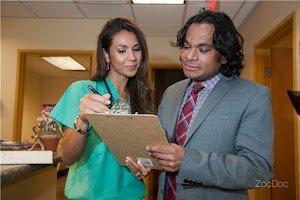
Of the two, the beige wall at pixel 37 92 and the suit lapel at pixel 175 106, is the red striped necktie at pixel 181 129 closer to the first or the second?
the suit lapel at pixel 175 106

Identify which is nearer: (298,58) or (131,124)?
(131,124)

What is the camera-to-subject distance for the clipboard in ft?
2.98

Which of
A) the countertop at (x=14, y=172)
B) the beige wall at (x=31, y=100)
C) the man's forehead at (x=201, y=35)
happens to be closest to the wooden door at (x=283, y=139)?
the man's forehead at (x=201, y=35)

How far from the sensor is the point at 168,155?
1006 millimetres

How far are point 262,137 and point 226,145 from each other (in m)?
0.13

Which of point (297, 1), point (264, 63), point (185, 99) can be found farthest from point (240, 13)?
point (185, 99)

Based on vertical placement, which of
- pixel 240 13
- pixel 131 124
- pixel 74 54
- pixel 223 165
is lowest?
pixel 223 165

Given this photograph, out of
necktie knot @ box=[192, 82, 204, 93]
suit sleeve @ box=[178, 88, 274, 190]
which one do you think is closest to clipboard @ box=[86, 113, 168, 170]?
suit sleeve @ box=[178, 88, 274, 190]

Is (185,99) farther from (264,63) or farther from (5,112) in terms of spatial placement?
(5,112)

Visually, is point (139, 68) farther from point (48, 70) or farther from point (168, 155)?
point (48, 70)

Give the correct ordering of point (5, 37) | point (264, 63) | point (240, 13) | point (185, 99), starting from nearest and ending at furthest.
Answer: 1. point (185, 99)
2. point (264, 63)
3. point (240, 13)
4. point (5, 37)

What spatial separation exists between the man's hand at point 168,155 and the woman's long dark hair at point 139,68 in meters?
0.41

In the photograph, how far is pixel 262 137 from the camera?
107cm

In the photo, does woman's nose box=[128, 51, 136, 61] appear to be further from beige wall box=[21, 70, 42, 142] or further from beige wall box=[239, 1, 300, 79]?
beige wall box=[21, 70, 42, 142]
